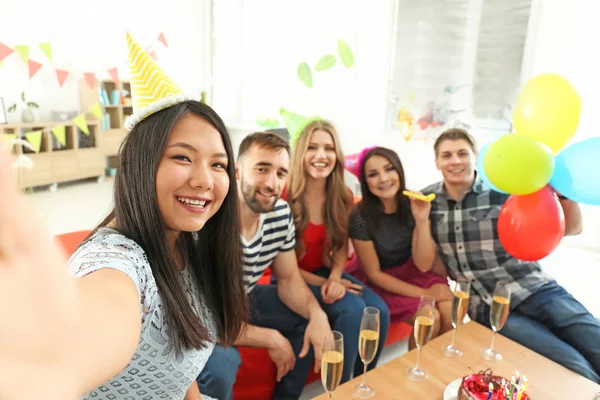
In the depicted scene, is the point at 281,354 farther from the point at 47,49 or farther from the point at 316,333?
the point at 47,49

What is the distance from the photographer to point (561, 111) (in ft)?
5.28

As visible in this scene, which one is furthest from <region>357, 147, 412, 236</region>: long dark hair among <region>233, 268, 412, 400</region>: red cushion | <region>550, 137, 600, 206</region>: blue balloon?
<region>233, 268, 412, 400</region>: red cushion

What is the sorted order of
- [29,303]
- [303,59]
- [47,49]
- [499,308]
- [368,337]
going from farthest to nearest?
1. [47,49]
2. [303,59]
3. [499,308]
4. [368,337]
5. [29,303]

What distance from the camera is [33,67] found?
16.4 ft

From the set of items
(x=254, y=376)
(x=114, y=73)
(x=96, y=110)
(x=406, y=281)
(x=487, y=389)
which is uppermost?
(x=114, y=73)

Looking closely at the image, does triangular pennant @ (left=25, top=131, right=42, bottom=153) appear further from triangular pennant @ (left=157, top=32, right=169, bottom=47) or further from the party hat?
the party hat

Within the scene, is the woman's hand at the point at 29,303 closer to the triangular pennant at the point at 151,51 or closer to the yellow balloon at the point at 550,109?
the yellow balloon at the point at 550,109

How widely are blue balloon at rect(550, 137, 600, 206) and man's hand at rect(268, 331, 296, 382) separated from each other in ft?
3.94

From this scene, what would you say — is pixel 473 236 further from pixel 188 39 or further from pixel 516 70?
pixel 188 39

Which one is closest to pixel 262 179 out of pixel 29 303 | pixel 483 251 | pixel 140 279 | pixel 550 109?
pixel 140 279

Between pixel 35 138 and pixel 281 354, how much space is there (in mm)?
4546

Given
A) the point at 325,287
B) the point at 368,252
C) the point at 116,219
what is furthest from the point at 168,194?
the point at 368,252

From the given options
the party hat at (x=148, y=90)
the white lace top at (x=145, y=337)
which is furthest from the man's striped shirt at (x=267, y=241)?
the party hat at (x=148, y=90)

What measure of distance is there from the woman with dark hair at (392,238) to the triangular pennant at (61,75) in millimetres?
4712
